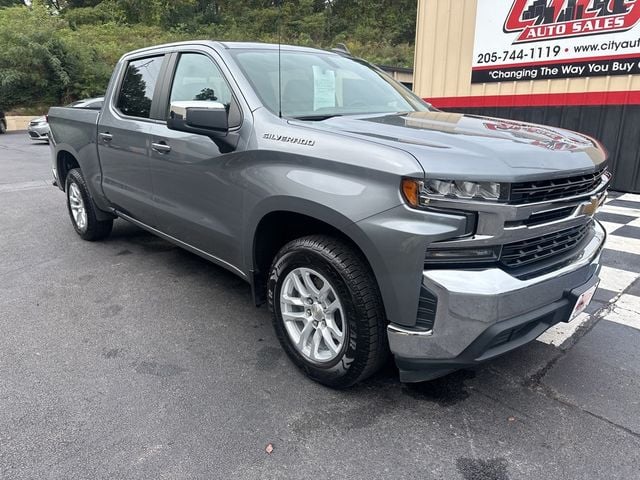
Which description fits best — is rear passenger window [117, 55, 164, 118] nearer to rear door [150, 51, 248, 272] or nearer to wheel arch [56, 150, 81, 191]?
rear door [150, 51, 248, 272]

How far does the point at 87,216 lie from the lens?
5.09 metres

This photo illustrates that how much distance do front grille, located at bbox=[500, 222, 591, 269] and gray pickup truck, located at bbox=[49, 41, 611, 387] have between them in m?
0.01

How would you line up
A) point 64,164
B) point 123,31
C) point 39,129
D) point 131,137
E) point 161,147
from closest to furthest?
point 161,147 < point 131,137 < point 64,164 < point 39,129 < point 123,31

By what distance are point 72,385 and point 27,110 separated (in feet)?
85.7

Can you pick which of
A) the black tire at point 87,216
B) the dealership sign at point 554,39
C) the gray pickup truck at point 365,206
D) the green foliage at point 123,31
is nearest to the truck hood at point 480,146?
the gray pickup truck at point 365,206

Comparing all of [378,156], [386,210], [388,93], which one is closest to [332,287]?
[386,210]

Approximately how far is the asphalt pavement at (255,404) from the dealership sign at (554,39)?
4728 millimetres

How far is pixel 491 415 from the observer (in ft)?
8.21

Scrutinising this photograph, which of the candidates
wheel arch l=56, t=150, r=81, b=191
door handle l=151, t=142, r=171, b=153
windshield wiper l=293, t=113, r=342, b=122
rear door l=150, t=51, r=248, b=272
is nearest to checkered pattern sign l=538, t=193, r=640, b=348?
windshield wiper l=293, t=113, r=342, b=122

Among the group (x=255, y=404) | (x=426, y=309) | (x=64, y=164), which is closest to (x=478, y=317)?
(x=426, y=309)

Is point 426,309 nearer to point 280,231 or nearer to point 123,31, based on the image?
point 280,231

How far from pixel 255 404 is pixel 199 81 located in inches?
84.4

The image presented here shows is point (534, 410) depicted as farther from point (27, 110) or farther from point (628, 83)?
point (27, 110)

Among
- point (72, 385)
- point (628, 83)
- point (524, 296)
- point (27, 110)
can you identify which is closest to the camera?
point (524, 296)
